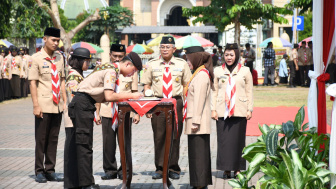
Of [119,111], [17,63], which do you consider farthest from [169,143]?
[17,63]

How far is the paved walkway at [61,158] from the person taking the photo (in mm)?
8039

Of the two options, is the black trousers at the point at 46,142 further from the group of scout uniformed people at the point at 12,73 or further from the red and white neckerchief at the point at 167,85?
the group of scout uniformed people at the point at 12,73

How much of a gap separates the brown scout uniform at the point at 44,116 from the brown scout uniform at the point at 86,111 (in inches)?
38.9

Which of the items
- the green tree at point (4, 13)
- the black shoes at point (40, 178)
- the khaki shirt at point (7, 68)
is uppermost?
the green tree at point (4, 13)

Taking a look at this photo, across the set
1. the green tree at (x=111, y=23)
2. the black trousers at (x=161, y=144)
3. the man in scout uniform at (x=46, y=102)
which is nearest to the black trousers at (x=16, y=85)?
the man in scout uniform at (x=46, y=102)

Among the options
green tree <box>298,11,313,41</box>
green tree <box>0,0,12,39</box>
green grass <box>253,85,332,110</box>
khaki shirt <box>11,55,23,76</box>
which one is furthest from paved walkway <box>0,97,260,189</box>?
green tree <box>298,11,313,41</box>

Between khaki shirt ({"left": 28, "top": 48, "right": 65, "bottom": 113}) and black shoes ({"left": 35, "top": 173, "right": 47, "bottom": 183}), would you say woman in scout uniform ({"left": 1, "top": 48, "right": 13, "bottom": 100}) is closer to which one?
khaki shirt ({"left": 28, "top": 48, "right": 65, "bottom": 113})

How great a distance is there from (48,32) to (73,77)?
0.99m

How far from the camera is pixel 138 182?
809cm

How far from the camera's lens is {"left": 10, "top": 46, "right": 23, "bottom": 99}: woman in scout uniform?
23.5 meters

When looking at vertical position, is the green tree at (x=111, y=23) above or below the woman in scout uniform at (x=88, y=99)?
above

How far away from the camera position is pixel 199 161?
7.32m

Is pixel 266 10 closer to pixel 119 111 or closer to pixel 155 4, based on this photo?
pixel 119 111

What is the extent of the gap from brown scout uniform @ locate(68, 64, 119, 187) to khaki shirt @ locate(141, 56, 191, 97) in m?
1.46
